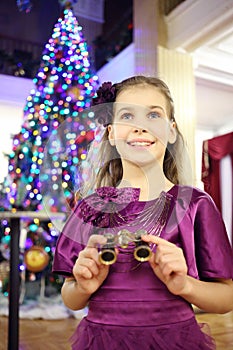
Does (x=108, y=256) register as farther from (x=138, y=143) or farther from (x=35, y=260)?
(x=35, y=260)

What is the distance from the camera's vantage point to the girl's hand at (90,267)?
0.35m

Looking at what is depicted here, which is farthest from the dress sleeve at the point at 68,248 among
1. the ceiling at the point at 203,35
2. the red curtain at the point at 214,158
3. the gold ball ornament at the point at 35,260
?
the gold ball ornament at the point at 35,260

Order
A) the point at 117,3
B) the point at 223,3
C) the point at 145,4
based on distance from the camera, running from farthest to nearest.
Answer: the point at 117,3 < the point at 145,4 < the point at 223,3

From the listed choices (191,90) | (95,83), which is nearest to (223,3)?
(191,90)

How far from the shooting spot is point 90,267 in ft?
1.20

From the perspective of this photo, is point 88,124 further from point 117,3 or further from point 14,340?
point 117,3

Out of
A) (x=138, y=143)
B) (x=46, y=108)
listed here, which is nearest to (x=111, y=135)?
Result: (x=138, y=143)

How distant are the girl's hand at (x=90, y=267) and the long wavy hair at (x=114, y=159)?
A: 0.08 meters

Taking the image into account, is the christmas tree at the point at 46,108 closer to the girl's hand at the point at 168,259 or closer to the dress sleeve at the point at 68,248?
the dress sleeve at the point at 68,248

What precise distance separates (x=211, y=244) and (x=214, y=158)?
45 centimetres

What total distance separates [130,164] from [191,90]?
2.24m

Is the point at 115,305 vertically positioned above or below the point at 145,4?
below

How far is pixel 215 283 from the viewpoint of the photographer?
0.44 meters

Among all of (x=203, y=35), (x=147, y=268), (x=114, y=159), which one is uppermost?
(x=203, y=35)
